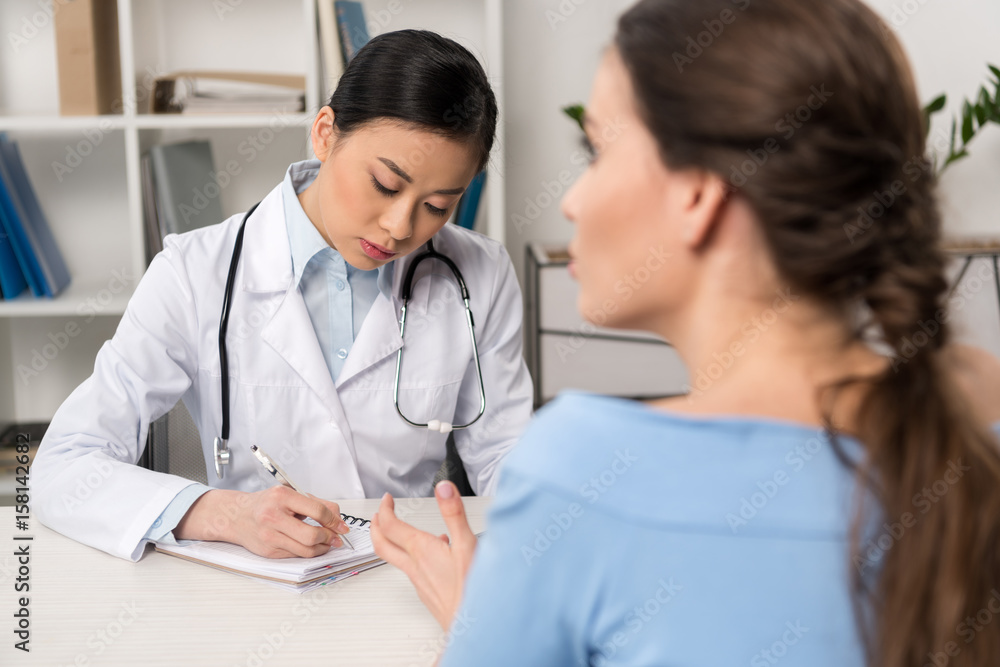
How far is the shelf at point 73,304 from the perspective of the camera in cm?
218

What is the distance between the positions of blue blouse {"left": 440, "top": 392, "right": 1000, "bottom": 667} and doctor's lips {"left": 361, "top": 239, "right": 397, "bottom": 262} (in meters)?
0.81

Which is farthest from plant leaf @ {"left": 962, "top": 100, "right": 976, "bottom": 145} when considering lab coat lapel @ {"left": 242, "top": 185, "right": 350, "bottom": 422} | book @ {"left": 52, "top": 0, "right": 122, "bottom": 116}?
book @ {"left": 52, "top": 0, "right": 122, "bottom": 116}

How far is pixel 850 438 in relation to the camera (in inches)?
22.9

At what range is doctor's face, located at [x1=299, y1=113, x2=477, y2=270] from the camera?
1268 mm

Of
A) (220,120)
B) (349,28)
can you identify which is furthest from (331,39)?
(220,120)

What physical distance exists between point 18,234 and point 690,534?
208cm

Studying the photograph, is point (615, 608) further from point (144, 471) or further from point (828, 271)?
point (144, 471)

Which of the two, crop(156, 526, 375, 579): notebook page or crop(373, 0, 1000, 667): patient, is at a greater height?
crop(373, 0, 1000, 667): patient

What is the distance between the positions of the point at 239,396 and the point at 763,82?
3.53ft

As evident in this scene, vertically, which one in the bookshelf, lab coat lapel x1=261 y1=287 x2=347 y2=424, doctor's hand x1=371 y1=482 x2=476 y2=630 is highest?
lab coat lapel x1=261 y1=287 x2=347 y2=424

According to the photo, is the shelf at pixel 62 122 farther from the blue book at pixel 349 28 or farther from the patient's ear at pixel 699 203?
the patient's ear at pixel 699 203

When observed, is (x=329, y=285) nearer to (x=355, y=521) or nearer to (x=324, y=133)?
(x=324, y=133)

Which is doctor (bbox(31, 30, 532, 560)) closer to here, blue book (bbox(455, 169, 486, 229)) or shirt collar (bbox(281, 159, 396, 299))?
shirt collar (bbox(281, 159, 396, 299))

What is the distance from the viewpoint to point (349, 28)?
2.15 meters
